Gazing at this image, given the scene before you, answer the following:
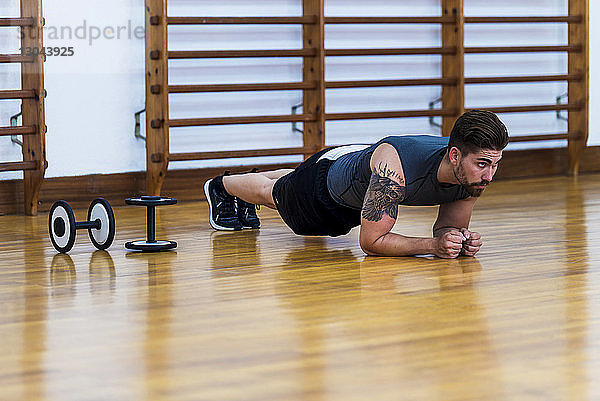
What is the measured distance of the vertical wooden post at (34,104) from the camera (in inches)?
205

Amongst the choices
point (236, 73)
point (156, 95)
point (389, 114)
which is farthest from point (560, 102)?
point (156, 95)

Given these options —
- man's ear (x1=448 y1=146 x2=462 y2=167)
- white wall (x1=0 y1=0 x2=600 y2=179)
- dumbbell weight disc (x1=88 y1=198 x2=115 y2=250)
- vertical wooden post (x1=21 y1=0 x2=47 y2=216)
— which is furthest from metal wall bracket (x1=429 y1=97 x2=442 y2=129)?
man's ear (x1=448 y1=146 x2=462 y2=167)

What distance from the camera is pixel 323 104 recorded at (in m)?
6.10

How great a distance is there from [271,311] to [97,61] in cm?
320

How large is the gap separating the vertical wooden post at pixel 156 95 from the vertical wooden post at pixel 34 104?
2.07 feet

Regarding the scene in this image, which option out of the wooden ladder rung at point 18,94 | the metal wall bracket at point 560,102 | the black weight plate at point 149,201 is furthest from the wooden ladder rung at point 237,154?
the metal wall bracket at point 560,102

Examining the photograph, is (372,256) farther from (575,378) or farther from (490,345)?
(575,378)

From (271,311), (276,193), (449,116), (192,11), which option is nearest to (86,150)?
(192,11)

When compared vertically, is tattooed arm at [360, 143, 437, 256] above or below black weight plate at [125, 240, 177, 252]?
above

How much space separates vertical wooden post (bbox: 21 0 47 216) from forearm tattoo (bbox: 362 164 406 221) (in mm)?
2385

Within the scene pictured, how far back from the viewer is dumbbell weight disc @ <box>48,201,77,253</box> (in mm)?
3727

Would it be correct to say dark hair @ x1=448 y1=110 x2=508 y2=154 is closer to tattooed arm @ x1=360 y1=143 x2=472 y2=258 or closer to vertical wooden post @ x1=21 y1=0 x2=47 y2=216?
tattooed arm @ x1=360 y1=143 x2=472 y2=258

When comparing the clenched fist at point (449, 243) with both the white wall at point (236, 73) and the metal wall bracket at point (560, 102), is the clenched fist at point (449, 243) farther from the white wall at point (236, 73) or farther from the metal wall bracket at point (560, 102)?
the metal wall bracket at point (560, 102)

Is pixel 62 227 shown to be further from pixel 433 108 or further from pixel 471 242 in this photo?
pixel 433 108
